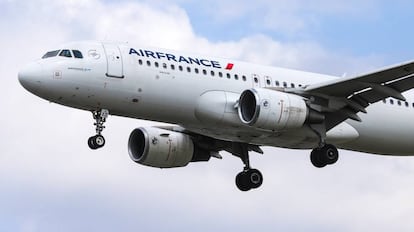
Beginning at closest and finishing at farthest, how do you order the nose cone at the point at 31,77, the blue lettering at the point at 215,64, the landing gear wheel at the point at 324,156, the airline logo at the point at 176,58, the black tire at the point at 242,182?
the nose cone at the point at 31,77 → the airline logo at the point at 176,58 → the blue lettering at the point at 215,64 → the landing gear wheel at the point at 324,156 → the black tire at the point at 242,182

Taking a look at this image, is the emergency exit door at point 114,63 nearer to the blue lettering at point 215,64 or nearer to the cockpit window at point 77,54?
the cockpit window at point 77,54

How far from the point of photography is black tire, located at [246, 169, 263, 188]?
176 ft

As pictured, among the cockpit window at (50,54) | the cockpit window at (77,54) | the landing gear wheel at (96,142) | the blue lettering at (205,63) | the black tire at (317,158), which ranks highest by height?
the cockpit window at (50,54)

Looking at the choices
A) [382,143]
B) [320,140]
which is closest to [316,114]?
[320,140]

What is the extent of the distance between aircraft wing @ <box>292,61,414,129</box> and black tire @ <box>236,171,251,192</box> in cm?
484

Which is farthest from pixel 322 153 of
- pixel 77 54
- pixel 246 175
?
pixel 77 54

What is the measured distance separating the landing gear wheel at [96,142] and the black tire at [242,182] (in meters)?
7.91

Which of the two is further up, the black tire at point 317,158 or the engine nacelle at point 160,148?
the engine nacelle at point 160,148

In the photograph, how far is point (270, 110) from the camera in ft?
158

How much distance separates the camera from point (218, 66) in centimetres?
4969

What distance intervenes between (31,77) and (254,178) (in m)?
10.8

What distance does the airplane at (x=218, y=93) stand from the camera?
157 ft

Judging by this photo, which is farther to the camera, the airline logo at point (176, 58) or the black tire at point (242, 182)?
the black tire at point (242, 182)

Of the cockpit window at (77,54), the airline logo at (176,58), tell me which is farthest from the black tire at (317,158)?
the cockpit window at (77,54)
